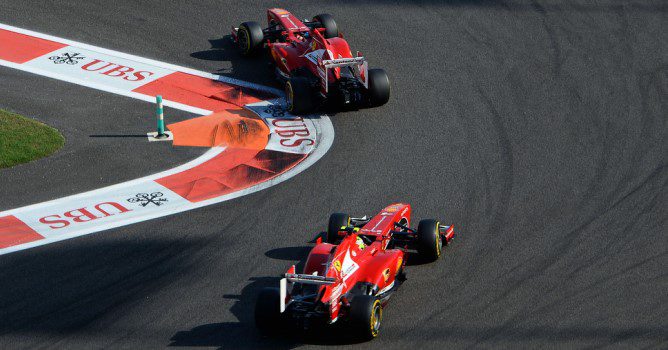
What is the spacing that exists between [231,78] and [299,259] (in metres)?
8.31

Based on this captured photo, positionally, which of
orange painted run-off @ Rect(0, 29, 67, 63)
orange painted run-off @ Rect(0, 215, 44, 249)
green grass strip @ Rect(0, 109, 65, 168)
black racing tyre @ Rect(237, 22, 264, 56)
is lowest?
orange painted run-off @ Rect(0, 215, 44, 249)

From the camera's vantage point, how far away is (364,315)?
13.1m

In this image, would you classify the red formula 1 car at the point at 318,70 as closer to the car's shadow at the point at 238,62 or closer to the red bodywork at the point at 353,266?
the car's shadow at the point at 238,62

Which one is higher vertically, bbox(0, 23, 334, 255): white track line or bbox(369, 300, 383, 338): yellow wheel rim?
bbox(0, 23, 334, 255): white track line

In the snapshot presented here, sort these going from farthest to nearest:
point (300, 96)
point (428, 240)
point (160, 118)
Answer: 1. point (300, 96)
2. point (160, 118)
3. point (428, 240)

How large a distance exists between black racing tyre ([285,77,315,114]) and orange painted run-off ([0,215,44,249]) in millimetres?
6528

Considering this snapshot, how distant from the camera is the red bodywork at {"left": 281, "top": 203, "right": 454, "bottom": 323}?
13.5 metres

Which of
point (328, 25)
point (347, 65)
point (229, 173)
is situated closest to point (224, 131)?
point (229, 173)

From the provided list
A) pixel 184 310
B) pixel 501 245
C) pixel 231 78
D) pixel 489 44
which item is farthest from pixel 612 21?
pixel 184 310

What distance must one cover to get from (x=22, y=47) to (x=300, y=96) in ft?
24.9

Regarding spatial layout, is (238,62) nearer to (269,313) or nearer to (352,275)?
(352,275)

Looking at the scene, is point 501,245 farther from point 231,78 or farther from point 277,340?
point 231,78

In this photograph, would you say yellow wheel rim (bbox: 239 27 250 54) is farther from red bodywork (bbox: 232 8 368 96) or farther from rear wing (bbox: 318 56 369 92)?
rear wing (bbox: 318 56 369 92)

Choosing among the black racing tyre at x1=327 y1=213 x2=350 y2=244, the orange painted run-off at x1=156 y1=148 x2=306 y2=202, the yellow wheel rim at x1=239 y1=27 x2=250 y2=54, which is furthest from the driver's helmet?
the yellow wheel rim at x1=239 y1=27 x2=250 y2=54
